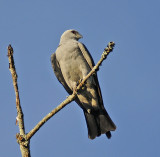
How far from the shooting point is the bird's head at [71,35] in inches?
353

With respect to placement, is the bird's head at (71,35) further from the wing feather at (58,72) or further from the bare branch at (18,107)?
the bare branch at (18,107)

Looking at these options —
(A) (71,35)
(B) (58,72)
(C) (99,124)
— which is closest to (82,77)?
(B) (58,72)

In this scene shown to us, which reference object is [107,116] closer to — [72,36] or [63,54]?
[63,54]

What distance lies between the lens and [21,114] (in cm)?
386

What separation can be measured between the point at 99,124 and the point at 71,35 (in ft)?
9.60

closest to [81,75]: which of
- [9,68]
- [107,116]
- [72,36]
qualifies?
[107,116]

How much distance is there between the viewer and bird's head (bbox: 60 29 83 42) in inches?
353

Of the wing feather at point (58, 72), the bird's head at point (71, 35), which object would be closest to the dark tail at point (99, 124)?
the wing feather at point (58, 72)

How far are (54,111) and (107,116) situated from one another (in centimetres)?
321

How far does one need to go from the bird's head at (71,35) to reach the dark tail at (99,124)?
7.69 ft

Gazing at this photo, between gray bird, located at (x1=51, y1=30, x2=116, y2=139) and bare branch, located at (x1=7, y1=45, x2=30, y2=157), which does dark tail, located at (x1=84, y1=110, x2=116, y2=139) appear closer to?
gray bird, located at (x1=51, y1=30, x2=116, y2=139)

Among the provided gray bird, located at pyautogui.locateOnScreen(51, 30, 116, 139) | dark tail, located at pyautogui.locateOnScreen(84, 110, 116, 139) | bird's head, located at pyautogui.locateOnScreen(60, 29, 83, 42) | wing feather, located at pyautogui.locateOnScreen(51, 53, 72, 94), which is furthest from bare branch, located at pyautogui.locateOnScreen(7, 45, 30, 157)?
bird's head, located at pyautogui.locateOnScreen(60, 29, 83, 42)

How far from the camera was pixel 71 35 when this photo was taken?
910 centimetres

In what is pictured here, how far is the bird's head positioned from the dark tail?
234 cm
